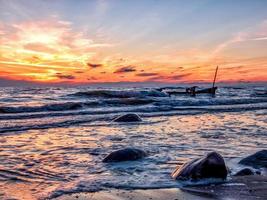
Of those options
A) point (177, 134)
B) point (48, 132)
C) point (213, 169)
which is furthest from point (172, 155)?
point (48, 132)

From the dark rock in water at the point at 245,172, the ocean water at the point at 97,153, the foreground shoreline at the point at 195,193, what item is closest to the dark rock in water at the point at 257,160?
the ocean water at the point at 97,153

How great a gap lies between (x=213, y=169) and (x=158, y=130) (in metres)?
6.42

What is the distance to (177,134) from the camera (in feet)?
36.3

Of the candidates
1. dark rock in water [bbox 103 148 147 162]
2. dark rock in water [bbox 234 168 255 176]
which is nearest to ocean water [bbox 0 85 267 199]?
dark rock in water [bbox 103 148 147 162]

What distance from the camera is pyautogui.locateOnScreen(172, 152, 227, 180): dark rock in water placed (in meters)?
5.75

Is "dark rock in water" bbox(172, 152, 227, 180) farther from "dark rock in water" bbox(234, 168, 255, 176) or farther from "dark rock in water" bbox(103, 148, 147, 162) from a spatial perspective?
"dark rock in water" bbox(103, 148, 147, 162)

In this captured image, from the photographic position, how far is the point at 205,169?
5785 millimetres

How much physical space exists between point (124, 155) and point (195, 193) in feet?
7.96

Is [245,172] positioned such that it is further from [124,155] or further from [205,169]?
[124,155]

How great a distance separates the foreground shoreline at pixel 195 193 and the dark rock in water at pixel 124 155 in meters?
1.93

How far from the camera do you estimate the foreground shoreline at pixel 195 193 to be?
16.2ft

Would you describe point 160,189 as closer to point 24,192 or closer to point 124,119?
point 24,192

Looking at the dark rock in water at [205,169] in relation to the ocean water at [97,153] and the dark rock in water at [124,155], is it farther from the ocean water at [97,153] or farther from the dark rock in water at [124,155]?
the dark rock in water at [124,155]

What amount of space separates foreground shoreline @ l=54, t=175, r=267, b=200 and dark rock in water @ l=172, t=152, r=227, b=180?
0.29 m
